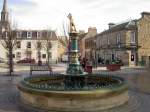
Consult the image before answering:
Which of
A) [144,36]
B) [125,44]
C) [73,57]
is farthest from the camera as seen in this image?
[144,36]

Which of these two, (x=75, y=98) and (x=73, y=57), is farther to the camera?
(x=73, y=57)

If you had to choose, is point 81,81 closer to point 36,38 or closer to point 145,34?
point 145,34

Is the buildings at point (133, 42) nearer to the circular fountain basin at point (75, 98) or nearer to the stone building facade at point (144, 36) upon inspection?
the stone building facade at point (144, 36)

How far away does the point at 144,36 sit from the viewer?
48844 millimetres

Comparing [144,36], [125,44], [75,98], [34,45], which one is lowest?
→ [75,98]

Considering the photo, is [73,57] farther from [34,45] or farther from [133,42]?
[34,45]

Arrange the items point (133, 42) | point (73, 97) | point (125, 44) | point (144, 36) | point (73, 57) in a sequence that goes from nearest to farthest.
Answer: point (73, 97)
point (73, 57)
point (125, 44)
point (133, 42)
point (144, 36)

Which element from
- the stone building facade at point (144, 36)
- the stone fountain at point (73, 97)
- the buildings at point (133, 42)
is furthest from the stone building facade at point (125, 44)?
the stone fountain at point (73, 97)

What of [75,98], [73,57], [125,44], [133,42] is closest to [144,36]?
[133,42]

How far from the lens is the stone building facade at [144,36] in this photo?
158 feet

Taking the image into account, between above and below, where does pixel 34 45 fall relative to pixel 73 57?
above

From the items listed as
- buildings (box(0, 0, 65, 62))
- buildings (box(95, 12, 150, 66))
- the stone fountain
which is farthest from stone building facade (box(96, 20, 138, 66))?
the stone fountain

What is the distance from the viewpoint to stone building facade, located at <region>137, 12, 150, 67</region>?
48188 millimetres

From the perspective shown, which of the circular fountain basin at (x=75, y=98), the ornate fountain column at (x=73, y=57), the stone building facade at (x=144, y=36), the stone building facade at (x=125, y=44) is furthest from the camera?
the stone building facade at (x=144, y=36)
